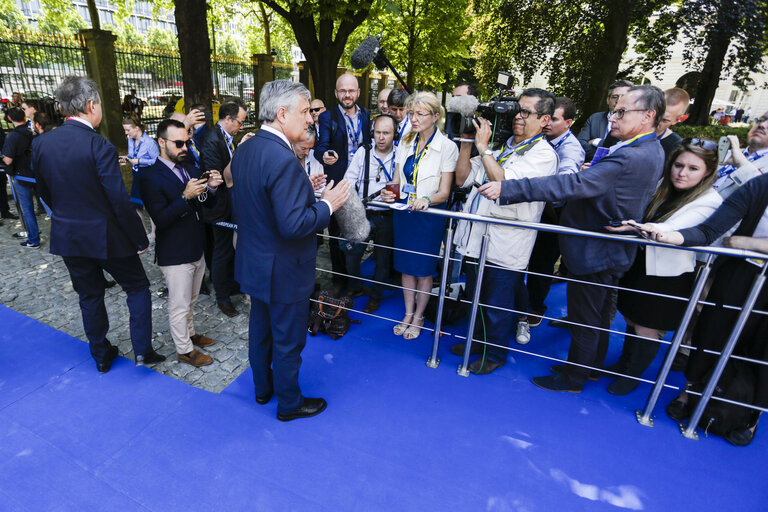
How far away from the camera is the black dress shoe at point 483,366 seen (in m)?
3.35

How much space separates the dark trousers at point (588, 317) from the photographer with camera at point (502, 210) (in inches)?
17.2

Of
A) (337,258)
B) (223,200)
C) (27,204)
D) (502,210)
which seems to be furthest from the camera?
(27,204)

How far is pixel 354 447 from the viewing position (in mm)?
2627

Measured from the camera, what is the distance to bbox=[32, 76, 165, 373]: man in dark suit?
2.72m

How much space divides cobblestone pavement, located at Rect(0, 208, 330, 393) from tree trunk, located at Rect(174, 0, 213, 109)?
3.55 m

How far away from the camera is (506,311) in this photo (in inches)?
129

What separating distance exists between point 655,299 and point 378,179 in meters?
2.51

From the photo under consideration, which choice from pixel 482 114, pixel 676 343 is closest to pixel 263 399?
pixel 482 114

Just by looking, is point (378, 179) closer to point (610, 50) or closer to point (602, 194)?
point (602, 194)

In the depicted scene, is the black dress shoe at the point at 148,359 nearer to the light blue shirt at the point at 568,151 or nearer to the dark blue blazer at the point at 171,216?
the dark blue blazer at the point at 171,216

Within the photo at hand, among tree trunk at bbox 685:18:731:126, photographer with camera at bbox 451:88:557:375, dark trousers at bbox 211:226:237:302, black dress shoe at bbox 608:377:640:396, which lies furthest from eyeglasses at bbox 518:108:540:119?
tree trunk at bbox 685:18:731:126

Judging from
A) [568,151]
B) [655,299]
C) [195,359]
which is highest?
[568,151]

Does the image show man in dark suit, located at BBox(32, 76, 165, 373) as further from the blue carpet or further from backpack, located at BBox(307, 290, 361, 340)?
backpack, located at BBox(307, 290, 361, 340)

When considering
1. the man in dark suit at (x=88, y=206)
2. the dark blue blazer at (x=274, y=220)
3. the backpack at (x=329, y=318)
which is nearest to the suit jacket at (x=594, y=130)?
the backpack at (x=329, y=318)
